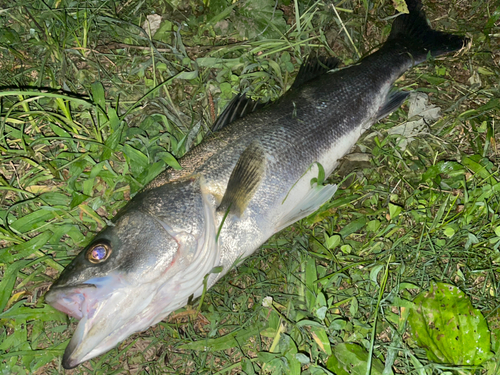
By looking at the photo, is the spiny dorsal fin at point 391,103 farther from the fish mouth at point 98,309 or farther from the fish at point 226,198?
the fish mouth at point 98,309

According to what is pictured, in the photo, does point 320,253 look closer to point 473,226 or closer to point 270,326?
point 270,326

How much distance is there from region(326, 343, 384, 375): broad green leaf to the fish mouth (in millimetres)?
1559

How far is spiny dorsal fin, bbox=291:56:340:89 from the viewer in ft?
10.3

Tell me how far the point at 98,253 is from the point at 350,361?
2.02m

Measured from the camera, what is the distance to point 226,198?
2.47 meters

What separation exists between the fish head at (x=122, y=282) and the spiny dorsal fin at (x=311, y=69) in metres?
1.72

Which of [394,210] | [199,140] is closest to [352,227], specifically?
[394,210]

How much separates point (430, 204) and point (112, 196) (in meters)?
2.83

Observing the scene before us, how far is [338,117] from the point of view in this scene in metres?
2.88

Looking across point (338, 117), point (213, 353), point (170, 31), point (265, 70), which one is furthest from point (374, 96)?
point (213, 353)

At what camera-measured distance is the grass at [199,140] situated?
288 cm

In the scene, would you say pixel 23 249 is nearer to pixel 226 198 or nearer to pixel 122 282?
pixel 122 282

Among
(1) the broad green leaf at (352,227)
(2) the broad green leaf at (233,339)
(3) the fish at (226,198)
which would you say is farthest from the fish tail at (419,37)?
(2) the broad green leaf at (233,339)

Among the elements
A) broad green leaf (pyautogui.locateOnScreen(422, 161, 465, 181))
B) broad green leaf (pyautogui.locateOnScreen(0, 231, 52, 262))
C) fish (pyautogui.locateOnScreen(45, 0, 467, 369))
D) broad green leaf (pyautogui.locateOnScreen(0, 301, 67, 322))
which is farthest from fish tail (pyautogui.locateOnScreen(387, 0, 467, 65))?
broad green leaf (pyautogui.locateOnScreen(0, 301, 67, 322))
